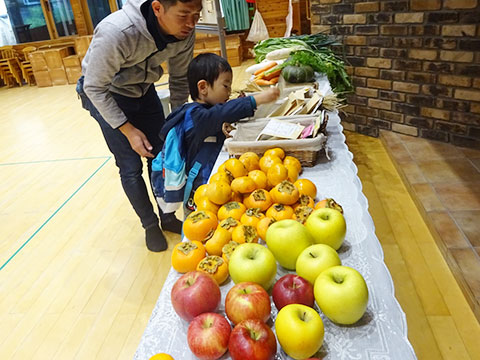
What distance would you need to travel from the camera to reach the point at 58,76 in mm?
9000

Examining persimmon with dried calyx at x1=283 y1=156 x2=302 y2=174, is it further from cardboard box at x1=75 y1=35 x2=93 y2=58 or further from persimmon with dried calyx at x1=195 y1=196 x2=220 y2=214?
cardboard box at x1=75 y1=35 x2=93 y2=58

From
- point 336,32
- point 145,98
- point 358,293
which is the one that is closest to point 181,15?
point 145,98

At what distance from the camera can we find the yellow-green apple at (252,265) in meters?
0.84

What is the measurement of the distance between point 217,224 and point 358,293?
1.55 ft

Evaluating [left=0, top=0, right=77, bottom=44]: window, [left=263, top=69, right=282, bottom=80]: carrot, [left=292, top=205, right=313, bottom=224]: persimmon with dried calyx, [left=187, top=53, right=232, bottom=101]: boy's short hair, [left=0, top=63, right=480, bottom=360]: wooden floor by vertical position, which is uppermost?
[left=0, top=0, right=77, bottom=44]: window

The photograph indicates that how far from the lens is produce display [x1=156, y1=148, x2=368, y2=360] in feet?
2.32

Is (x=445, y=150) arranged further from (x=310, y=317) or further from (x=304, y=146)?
(x=310, y=317)

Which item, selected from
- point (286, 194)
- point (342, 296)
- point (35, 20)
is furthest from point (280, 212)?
point (35, 20)

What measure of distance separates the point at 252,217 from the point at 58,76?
9448 millimetres

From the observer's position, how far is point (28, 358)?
6.06ft

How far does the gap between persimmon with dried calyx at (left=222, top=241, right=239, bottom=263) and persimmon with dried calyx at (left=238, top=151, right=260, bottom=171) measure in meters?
0.42

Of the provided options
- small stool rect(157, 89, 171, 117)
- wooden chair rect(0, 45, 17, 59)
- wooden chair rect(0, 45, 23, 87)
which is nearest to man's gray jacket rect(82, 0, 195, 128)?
small stool rect(157, 89, 171, 117)

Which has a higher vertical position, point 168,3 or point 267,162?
point 168,3

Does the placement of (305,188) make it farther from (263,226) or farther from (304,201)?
(263,226)
